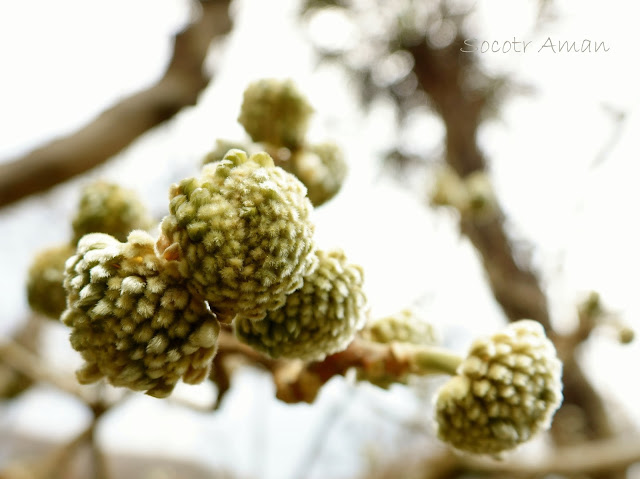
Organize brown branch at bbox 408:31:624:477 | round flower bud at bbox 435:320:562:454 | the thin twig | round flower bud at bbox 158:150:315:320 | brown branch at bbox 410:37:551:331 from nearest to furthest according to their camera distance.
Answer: round flower bud at bbox 158:150:315:320
round flower bud at bbox 435:320:562:454
the thin twig
brown branch at bbox 408:31:624:477
brown branch at bbox 410:37:551:331

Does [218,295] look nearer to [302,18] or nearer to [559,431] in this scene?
[559,431]

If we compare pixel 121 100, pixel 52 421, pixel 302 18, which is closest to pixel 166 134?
pixel 302 18

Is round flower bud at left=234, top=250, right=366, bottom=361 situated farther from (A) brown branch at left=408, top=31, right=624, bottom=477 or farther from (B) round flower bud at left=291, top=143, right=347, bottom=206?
(A) brown branch at left=408, top=31, right=624, bottom=477

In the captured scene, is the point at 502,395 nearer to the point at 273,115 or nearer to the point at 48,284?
the point at 273,115

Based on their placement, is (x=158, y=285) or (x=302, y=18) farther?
(x=302, y=18)

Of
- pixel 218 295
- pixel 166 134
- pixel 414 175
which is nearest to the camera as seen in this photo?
pixel 218 295

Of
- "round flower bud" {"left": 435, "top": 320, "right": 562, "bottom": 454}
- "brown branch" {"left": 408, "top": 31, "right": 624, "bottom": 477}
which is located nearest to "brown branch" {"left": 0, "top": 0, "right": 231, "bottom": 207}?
"round flower bud" {"left": 435, "top": 320, "right": 562, "bottom": 454}
